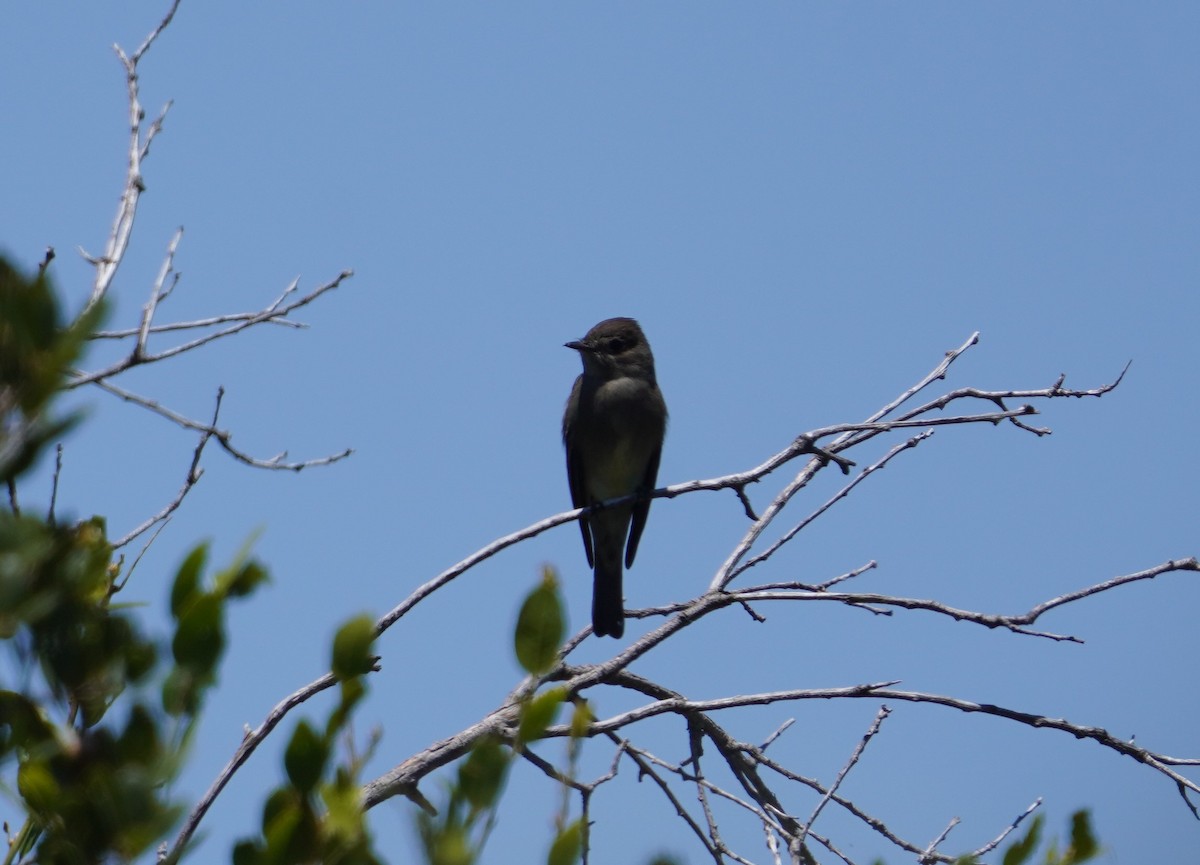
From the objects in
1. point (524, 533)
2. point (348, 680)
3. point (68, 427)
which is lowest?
point (348, 680)

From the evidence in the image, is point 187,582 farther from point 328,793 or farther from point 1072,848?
point 1072,848

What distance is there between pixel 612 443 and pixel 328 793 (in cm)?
748

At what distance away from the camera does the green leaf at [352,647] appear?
146cm

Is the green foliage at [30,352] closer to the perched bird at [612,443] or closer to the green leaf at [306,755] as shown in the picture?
the green leaf at [306,755]

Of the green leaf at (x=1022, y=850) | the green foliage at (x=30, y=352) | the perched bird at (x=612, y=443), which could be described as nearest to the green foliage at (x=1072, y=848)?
the green leaf at (x=1022, y=850)

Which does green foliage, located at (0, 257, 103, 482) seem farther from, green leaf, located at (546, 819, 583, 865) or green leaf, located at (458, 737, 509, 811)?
green leaf, located at (546, 819, 583, 865)

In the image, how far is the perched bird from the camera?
894 cm

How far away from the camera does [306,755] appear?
1482mm

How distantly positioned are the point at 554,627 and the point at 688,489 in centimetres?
Result: 384

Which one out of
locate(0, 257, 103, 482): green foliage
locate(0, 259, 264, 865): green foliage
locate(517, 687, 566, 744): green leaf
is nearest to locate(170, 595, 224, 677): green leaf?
locate(0, 259, 264, 865): green foliage

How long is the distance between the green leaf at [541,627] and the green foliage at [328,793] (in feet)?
0.55

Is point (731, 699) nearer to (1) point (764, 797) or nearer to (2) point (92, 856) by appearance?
(1) point (764, 797)

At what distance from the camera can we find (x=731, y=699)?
4.26m

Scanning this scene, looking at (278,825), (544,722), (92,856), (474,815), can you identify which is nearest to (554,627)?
(544,722)
